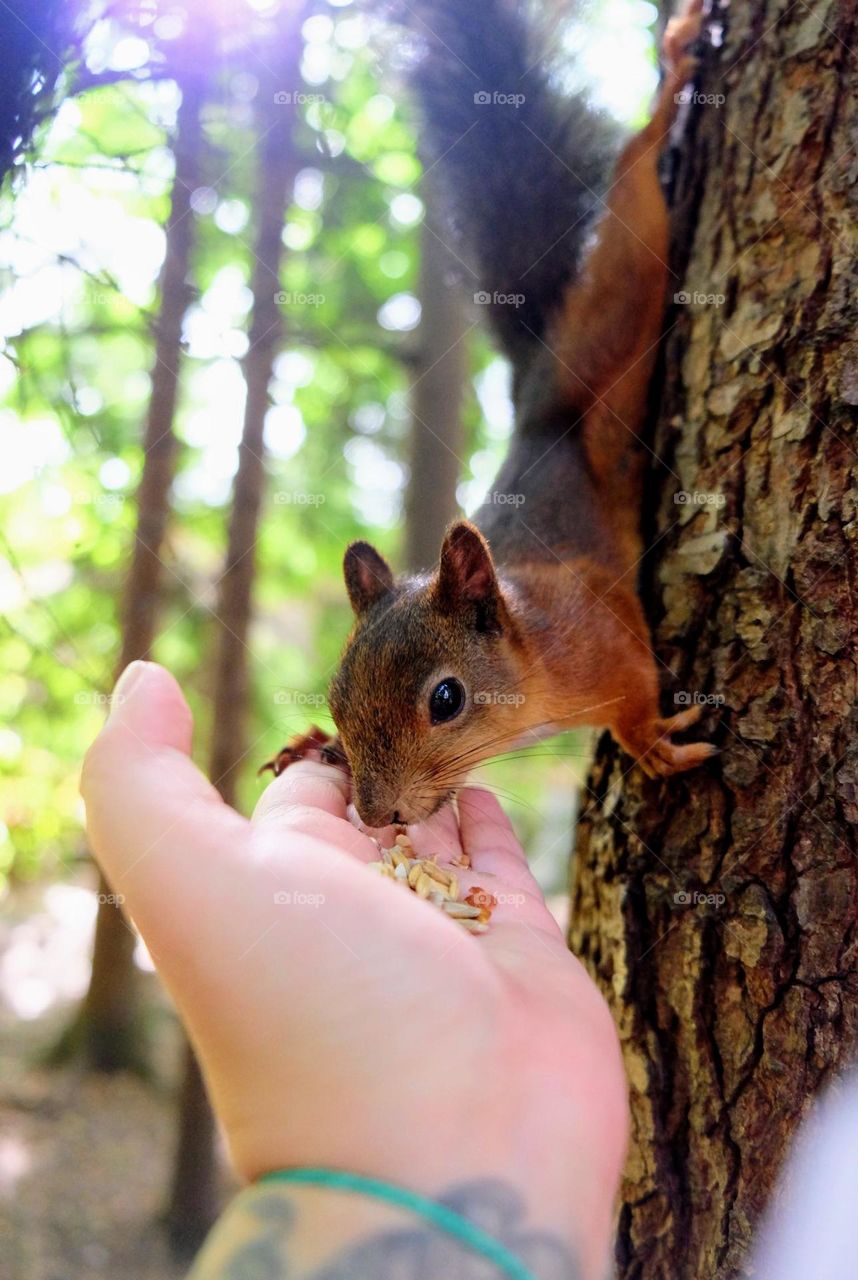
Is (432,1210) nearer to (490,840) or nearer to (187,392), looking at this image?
(490,840)

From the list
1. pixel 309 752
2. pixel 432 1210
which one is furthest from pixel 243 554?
pixel 432 1210

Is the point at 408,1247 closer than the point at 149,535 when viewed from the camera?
Yes

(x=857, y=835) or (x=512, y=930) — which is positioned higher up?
(x=857, y=835)

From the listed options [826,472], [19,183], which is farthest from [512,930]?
[19,183]

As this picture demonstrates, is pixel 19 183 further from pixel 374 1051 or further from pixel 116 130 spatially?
pixel 374 1051

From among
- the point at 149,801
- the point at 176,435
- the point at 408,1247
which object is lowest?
the point at 408,1247

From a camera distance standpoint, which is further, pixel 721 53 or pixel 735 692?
pixel 721 53

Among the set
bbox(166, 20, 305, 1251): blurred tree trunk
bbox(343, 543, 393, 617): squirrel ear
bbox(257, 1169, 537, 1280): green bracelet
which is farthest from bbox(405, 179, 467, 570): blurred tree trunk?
bbox(257, 1169, 537, 1280): green bracelet
